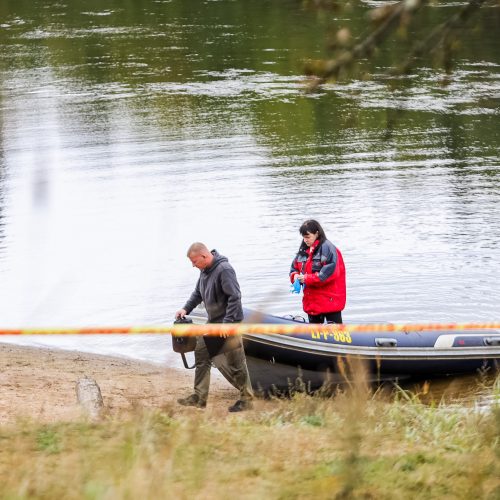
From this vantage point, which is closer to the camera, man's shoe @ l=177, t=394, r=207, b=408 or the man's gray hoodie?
the man's gray hoodie

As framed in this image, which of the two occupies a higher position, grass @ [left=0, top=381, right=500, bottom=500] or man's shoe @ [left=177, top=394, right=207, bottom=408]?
grass @ [left=0, top=381, right=500, bottom=500]

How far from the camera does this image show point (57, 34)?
39.8 metres

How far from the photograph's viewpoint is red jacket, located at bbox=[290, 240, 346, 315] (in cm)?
1019

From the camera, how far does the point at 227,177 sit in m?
22.2

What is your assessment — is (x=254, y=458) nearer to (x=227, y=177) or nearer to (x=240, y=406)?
(x=240, y=406)

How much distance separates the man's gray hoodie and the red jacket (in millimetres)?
1099

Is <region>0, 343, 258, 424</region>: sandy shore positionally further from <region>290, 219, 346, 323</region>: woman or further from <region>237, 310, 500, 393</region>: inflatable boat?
<region>290, 219, 346, 323</region>: woman

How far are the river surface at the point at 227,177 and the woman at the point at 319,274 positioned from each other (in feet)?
5.22

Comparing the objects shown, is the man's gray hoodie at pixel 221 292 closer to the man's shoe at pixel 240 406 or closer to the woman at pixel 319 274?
the man's shoe at pixel 240 406

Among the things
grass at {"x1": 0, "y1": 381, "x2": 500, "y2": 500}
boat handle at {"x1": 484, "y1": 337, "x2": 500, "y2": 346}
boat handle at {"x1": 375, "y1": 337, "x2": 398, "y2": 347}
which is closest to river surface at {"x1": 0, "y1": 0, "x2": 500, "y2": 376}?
grass at {"x1": 0, "y1": 381, "x2": 500, "y2": 500}

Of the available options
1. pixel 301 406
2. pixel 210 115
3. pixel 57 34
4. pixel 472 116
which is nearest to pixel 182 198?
pixel 210 115

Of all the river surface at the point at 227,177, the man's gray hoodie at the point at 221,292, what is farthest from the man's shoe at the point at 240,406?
the river surface at the point at 227,177

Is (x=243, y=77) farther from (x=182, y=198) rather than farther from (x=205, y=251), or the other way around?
(x=205, y=251)

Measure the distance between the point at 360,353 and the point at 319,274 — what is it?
91cm
